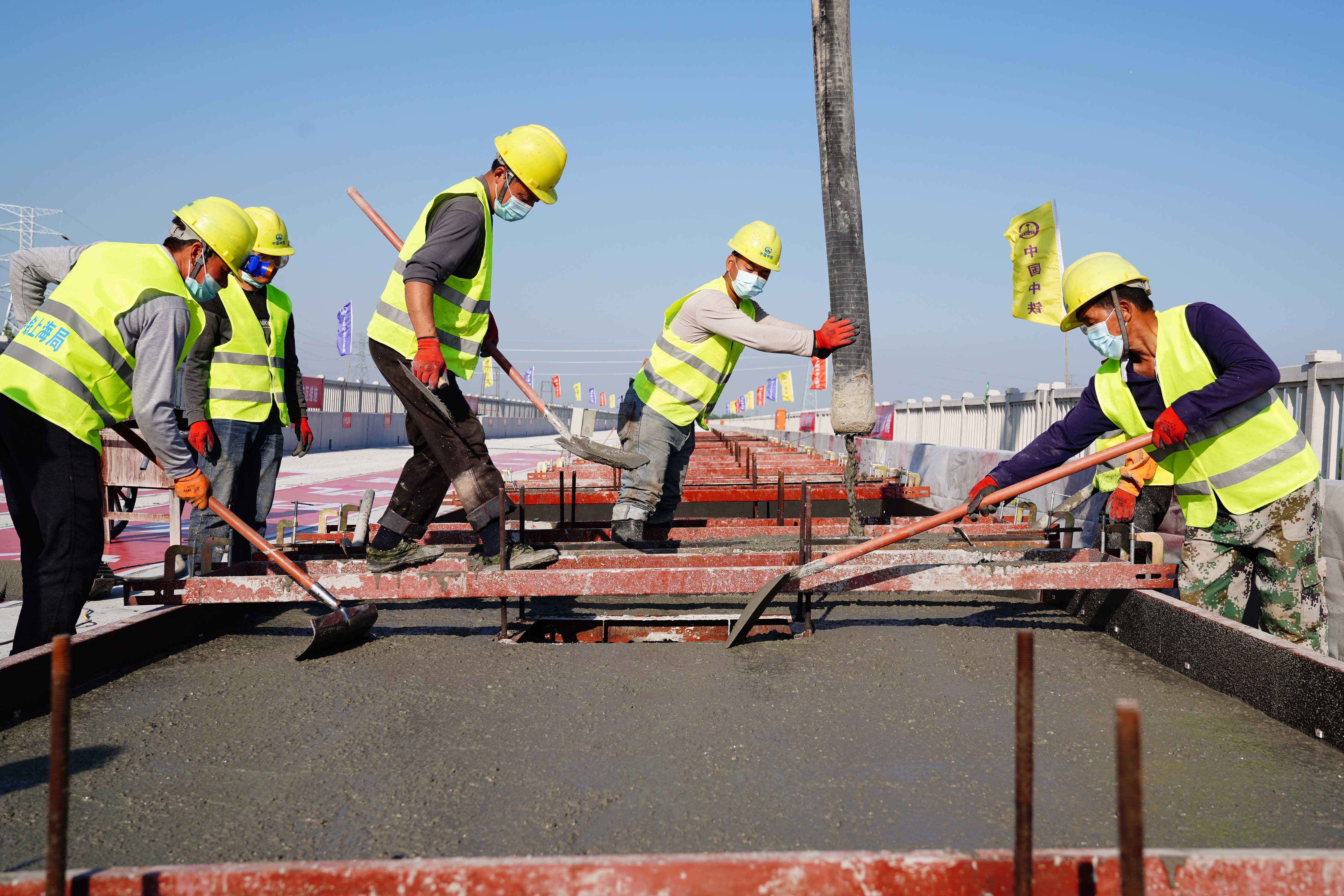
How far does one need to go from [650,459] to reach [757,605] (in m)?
1.53

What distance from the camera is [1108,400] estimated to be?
388 cm

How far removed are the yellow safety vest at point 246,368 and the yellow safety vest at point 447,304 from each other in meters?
1.24

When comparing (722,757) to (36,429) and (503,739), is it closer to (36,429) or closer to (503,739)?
(503,739)

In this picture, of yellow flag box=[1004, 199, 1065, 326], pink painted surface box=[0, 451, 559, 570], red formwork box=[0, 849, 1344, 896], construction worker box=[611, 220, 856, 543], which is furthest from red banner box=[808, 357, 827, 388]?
red formwork box=[0, 849, 1344, 896]

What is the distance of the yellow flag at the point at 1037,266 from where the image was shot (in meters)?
11.7

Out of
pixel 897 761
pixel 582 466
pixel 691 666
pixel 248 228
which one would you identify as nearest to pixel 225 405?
pixel 248 228

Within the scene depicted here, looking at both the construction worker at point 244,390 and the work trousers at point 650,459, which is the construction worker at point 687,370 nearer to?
the work trousers at point 650,459

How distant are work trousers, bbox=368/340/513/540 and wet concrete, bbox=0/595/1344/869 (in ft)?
2.00

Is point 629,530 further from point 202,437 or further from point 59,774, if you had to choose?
point 59,774

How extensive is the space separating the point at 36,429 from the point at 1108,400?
4103 millimetres

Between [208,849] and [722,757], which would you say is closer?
[208,849]

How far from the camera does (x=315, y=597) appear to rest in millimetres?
3281

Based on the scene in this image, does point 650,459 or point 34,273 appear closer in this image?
point 34,273

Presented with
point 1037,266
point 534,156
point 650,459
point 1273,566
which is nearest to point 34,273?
point 534,156
